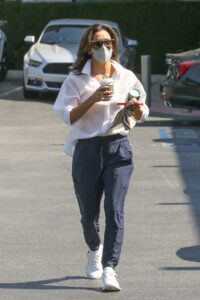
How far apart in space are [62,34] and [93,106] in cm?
1510

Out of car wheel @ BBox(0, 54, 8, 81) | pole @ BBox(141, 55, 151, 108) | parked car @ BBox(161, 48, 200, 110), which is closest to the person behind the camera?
parked car @ BBox(161, 48, 200, 110)

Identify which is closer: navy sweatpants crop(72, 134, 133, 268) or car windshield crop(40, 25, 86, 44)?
navy sweatpants crop(72, 134, 133, 268)

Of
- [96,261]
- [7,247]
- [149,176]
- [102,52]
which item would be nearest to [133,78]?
[102,52]

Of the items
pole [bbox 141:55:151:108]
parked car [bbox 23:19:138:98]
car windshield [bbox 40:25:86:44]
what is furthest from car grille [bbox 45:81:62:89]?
pole [bbox 141:55:151:108]

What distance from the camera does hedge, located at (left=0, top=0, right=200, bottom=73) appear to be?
83.3 ft

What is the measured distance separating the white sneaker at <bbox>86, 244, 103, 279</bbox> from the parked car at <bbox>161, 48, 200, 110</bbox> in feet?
31.0

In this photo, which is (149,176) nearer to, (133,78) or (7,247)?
(7,247)

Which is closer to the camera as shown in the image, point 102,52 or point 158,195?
point 102,52

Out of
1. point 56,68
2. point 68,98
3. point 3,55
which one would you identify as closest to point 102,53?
point 68,98

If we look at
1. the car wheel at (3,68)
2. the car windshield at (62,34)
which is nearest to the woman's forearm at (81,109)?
the car windshield at (62,34)

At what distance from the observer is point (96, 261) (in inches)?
266

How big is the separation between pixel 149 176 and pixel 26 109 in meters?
7.69

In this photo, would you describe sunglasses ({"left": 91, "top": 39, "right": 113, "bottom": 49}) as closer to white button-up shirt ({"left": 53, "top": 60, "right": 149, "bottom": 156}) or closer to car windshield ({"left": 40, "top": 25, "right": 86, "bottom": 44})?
white button-up shirt ({"left": 53, "top": 60, "right": 149, "bottom": 156})

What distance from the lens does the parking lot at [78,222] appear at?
6.74m
